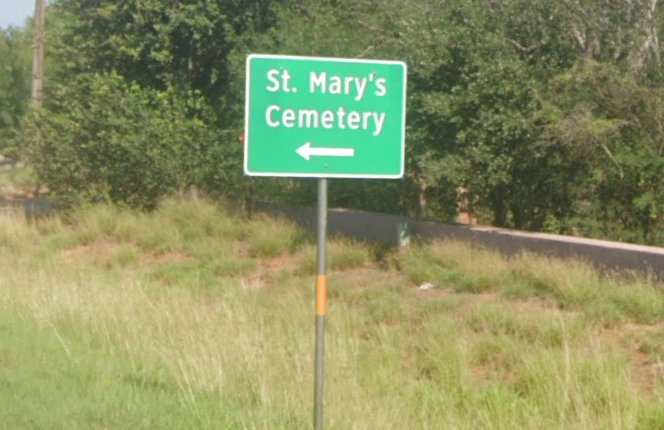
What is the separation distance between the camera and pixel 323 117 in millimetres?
7922

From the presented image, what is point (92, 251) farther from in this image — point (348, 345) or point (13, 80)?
point (13, 80)

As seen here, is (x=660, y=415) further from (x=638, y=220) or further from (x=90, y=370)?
(x=638, y=220)

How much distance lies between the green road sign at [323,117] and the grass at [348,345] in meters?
1.97

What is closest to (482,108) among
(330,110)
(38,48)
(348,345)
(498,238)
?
(498,238)

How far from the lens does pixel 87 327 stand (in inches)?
517

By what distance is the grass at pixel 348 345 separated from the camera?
31.1 ft

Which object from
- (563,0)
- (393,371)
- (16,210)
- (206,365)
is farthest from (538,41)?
(16,210)

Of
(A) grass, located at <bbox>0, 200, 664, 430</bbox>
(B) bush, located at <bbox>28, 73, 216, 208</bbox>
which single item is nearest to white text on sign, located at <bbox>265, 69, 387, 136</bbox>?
(A) grass, located at <bbox>0, 200, 664, 430</bbox>

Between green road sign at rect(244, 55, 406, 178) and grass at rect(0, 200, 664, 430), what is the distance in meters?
1.97

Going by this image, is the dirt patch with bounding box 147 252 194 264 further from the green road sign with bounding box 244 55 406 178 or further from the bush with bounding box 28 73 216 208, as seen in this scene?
the green road sign with bounding box 244 55 406 178

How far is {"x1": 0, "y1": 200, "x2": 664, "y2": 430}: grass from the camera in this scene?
9469mm

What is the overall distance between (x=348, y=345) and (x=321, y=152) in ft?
14.4

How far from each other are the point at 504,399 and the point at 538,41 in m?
8.59

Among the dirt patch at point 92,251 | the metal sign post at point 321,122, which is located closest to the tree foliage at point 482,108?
the dirt patch at point 92,251
